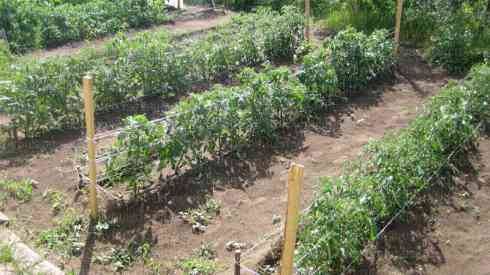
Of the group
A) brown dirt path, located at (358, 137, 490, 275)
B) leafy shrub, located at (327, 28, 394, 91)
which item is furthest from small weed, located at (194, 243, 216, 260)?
leafy shrub, located at (327, 28, 394, 91)

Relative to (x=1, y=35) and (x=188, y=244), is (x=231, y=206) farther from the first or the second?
(x=1, y=35)

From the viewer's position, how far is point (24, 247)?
230 inches

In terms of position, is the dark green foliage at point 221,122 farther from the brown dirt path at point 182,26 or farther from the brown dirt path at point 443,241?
the brown dirt path at point 182,26

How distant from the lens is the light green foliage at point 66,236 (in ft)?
19.4

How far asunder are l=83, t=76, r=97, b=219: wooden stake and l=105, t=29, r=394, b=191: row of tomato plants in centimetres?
40

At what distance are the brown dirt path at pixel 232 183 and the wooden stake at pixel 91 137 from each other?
1.31 ft

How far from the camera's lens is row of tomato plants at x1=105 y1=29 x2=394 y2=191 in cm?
659

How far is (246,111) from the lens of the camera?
771 cm

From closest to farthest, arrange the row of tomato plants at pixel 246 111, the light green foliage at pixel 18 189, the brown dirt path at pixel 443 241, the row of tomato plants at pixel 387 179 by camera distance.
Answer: the row of tomato plants at pixel 387 179 → the brown dirt path at pixel 443 241 → the row of tomato plants at pixel 246 111 → the light green foliage at pixel 18 189

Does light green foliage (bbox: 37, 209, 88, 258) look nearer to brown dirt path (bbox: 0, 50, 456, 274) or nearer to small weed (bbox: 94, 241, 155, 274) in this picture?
brown dirt path (bbox: 0, 50, 456, 274)

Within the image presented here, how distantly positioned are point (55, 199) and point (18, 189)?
1.54ft

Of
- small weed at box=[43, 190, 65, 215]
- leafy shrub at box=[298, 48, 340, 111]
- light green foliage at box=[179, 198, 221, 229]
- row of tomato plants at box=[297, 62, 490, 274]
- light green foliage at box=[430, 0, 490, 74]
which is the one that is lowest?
light green foliage at box=[179, 198, 221, 229]

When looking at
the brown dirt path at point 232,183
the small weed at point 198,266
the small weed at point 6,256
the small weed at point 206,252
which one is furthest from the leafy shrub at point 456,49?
the small weed at point 6,256

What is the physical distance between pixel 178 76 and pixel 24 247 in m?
4.19
